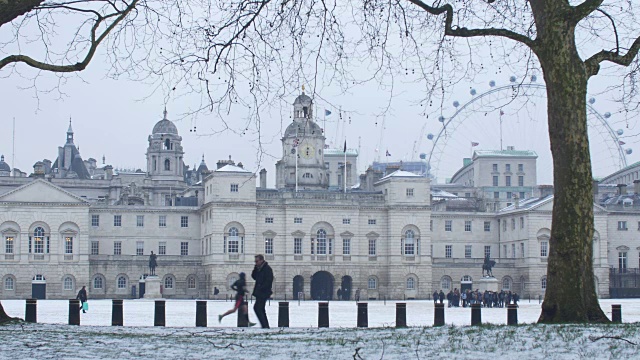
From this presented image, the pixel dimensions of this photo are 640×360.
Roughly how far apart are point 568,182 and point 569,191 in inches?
7.0

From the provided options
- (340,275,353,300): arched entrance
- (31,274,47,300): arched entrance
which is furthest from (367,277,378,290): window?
(31,274,47,300): arched entrance

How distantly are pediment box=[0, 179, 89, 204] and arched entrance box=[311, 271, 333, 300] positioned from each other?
20.3 meters

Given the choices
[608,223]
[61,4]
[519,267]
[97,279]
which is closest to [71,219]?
[97,279]

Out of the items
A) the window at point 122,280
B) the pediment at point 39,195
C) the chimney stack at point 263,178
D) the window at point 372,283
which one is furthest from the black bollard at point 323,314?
the chimney stack at point 263,178

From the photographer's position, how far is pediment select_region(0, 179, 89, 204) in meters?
86.6

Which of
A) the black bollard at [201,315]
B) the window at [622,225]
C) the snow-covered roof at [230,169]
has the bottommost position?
the black bollard at [201,315]

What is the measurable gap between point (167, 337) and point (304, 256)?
240ft

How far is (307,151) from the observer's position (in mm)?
104562

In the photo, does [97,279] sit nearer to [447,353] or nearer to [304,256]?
[304,256]

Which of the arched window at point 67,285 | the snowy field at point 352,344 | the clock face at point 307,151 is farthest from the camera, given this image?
the clock face at point 307,151

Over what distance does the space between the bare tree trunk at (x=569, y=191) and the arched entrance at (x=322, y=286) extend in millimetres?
71402

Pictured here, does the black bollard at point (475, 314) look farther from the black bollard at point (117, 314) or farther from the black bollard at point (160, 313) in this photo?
the black bollard at point (117, 314)

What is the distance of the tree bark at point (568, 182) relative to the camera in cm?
2098

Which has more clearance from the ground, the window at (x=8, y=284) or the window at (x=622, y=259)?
the window at (x=622, y=259)
